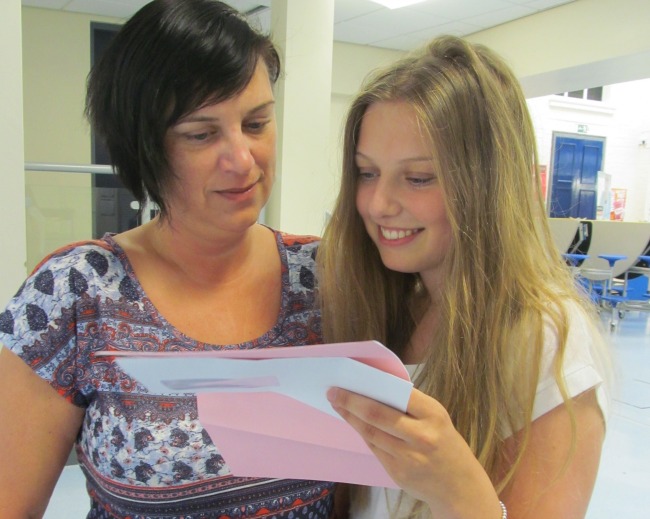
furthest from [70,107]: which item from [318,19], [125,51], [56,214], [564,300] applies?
[564,300]

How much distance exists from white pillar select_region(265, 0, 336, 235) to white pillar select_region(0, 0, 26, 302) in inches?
76.0

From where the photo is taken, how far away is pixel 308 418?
2.20ft

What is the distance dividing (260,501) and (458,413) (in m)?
0.35

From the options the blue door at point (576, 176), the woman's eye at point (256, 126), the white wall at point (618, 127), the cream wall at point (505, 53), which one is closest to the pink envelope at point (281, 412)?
the woman's eye at point (256, 126)

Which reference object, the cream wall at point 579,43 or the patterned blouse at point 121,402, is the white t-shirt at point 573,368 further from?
the cream wall at point 579,43

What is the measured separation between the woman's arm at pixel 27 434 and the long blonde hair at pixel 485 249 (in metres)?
0.58

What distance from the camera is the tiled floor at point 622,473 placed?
93.3 inches

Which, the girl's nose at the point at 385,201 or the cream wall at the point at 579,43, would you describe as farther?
the cream wall at the point at 579,43

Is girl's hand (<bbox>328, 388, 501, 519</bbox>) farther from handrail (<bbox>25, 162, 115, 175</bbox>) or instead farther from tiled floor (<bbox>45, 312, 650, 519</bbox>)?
handrail (<bbox>25, 162, 115, 175</bbox>)

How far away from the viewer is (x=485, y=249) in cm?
91

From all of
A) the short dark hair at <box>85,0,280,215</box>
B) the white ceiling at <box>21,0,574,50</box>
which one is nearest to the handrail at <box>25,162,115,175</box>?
the short dark hair at <box>85,0,280,215</box>

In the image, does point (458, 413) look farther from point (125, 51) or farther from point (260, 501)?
point (125, 51)

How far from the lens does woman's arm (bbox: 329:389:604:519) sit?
0.62 m

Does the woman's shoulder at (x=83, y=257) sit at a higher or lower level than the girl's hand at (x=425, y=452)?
higher
